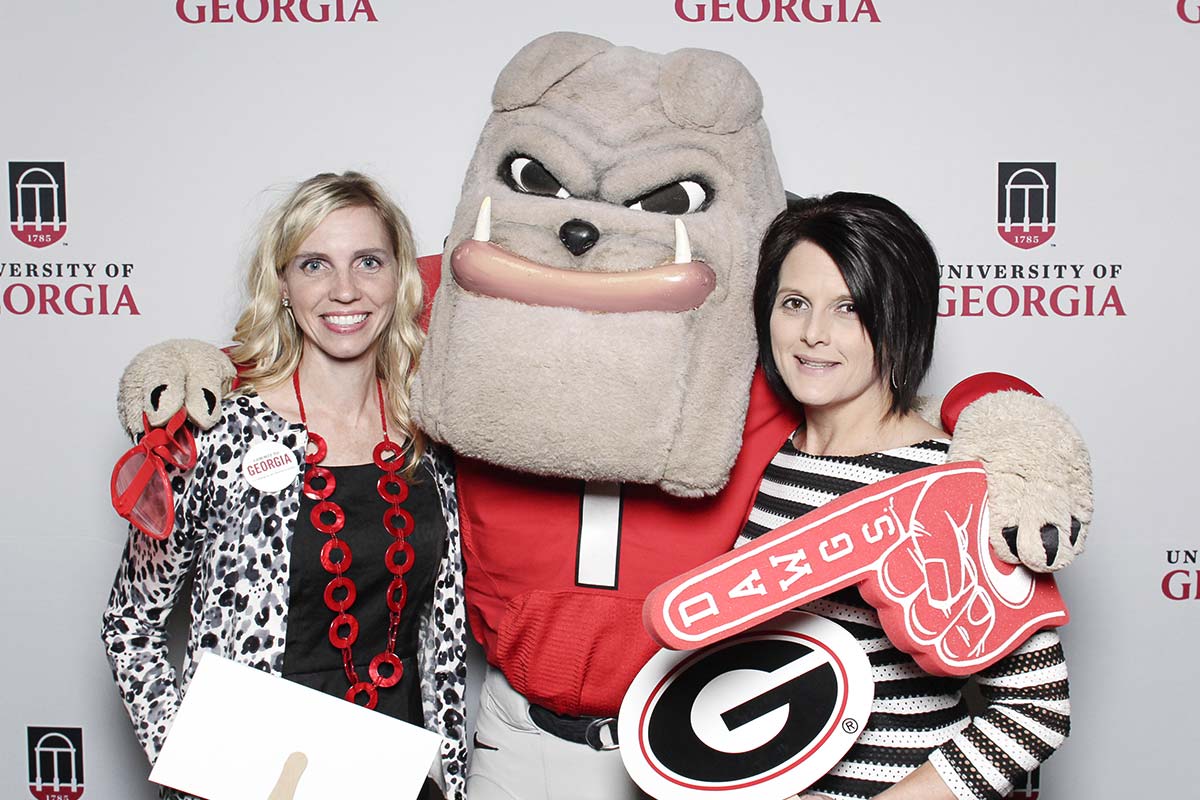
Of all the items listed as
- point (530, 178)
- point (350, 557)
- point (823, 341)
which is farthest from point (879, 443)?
point (350, 557)

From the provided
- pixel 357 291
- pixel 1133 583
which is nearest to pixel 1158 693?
pixel 1133 583

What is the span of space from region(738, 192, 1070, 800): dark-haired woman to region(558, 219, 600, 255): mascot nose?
23cm

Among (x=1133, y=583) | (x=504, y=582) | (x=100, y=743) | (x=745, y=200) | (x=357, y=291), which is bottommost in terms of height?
(x=100, y=743)

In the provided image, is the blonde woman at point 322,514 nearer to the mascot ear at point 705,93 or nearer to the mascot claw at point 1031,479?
the mascot ear at point 705,93

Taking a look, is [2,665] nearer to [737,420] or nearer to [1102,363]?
[737,420]

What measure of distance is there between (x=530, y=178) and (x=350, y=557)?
1.93 ft

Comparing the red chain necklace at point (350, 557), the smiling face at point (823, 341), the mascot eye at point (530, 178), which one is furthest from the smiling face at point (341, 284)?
the smiling face at point (823, 341)

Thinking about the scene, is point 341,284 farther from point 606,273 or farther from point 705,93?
point 705,93

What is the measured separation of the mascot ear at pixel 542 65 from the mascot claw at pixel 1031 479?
0.68 meters

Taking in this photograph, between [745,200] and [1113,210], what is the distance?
102 cm

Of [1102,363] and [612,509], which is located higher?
[1102,363]

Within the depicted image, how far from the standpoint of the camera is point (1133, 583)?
2.02 meters

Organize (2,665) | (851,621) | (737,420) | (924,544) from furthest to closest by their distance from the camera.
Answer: (2,665) < (737,420) < (851,621) < (924,544)

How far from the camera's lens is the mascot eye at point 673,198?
133 cm
